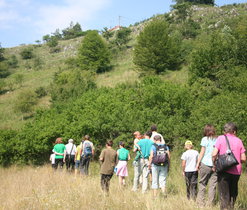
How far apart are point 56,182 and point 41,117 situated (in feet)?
48.0

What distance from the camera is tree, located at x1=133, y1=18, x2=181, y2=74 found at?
3447 cm

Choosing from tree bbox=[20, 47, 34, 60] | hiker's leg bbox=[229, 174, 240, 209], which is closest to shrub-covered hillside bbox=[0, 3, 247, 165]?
hiker's leg bbox=[229, 174, 240, 209]

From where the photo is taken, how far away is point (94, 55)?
47.7 metres

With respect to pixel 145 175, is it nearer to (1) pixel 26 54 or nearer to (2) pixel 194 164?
(2) pixel 194 164

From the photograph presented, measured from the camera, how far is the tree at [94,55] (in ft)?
153

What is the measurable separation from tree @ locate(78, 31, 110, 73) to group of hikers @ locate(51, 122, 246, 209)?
3764cm

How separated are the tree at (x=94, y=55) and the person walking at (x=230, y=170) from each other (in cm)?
4260

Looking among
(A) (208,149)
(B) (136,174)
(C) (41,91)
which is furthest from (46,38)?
(A) (208,149)

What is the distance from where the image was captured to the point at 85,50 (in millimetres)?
48750

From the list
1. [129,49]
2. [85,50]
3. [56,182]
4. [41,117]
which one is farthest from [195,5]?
[56,182]

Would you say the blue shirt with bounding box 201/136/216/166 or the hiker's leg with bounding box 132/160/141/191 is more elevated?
the blue shirt with bounding box 201/136/216/166

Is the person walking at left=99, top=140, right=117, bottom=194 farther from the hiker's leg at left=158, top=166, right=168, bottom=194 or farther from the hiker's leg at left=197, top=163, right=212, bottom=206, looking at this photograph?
the hiker's leg at left=197, top=163, right=212, bottom=206

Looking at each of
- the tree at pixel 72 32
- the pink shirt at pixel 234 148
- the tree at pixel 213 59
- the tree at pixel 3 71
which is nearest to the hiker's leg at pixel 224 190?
the pink shirt at pixel 234 148

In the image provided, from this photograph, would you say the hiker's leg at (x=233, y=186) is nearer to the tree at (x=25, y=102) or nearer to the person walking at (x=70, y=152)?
the person walking at (x=70, y=152)
